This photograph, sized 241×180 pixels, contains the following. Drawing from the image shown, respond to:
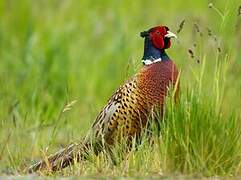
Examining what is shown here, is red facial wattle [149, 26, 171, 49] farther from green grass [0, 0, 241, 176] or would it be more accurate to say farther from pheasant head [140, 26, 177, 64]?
green grass [0, 0, 241, 176]

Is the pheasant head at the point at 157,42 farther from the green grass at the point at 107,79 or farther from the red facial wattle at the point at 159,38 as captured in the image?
the green grass at the point at 107,79

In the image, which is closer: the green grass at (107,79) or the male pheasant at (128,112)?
the green grass at (107,79)

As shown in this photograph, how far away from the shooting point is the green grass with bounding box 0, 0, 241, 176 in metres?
6.41

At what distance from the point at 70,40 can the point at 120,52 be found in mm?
556

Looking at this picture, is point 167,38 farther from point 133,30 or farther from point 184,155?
point 133,30

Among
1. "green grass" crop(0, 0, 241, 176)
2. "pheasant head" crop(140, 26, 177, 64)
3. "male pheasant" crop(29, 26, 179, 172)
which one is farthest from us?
"pheasant head" crop(140, 26, 177, 64)

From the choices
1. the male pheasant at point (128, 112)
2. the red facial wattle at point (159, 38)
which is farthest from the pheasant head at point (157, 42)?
the male pheasant at point (128, 112)

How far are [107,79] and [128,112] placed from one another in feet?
12.1

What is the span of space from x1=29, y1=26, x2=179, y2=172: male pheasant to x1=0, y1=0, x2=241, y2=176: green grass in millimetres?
136

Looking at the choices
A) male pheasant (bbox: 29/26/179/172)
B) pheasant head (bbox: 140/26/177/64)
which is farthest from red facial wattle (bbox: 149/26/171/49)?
male pheasant (bbox: 29/26/179/172)

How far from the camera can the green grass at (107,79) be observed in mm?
6410

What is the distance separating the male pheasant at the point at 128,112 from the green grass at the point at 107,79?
0.45 ft

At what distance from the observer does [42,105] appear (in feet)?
30.4

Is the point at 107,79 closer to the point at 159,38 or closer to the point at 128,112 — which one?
the point at 159,38
